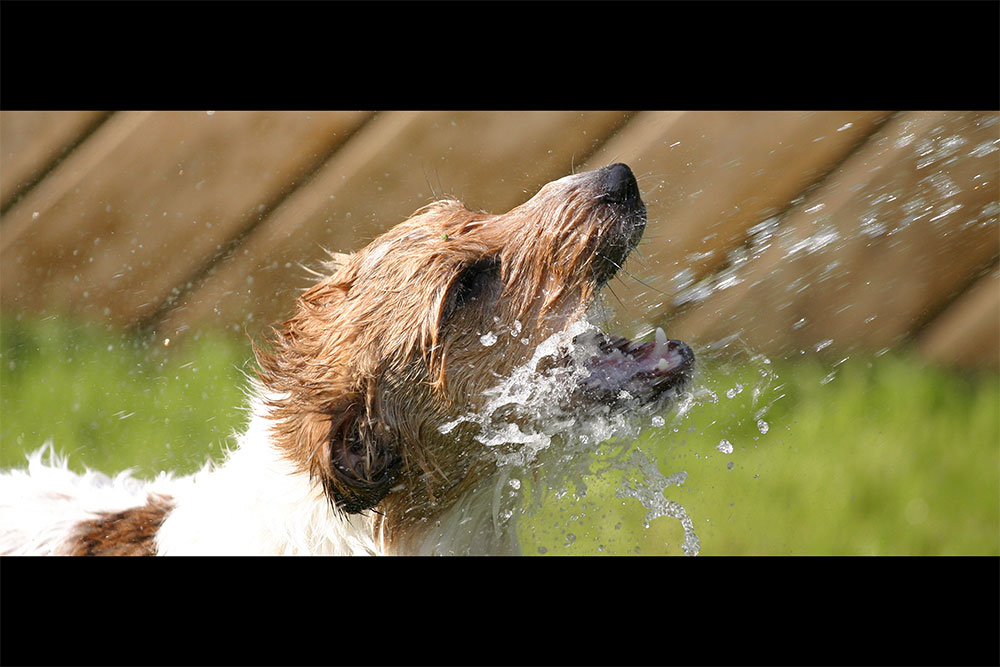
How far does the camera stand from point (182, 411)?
21.2 ft

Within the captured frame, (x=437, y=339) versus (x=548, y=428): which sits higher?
(x=437, y=339)

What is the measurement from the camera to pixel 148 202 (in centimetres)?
Answer: 671

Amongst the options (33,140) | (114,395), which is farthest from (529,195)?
(33,140)

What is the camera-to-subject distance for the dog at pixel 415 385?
3.34 m

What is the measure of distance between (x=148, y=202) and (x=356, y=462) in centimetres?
423

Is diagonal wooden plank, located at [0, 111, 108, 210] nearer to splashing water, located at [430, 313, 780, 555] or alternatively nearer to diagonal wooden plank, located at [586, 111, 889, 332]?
diagonal wooden plank, located at [586, 111, 889, 332]

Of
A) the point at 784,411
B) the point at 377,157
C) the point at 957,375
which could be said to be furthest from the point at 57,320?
the point at 957,375

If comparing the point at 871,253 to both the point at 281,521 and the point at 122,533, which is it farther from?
the point at 122,533

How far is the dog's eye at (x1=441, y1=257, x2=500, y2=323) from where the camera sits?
3.41 metres

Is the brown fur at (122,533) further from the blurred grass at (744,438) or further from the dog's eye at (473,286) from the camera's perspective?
the blurred grass at (744,438)

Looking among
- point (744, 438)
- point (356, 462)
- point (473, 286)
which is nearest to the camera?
point (356, 462)

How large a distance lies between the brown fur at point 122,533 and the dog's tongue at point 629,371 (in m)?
1.79

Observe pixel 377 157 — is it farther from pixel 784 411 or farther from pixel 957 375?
pixel 957 375

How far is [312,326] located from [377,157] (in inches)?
122
